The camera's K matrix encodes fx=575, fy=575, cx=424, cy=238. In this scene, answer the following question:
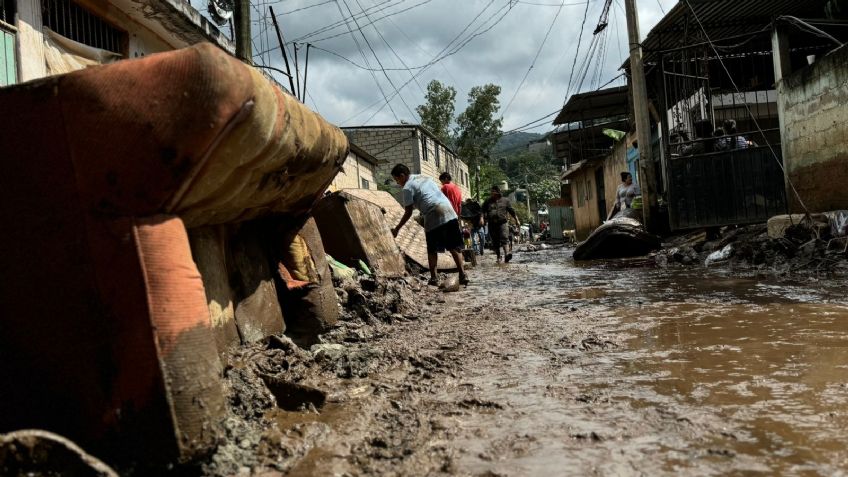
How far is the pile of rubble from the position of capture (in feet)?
19.1

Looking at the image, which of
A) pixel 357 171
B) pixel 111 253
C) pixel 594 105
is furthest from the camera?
pixel 357 171

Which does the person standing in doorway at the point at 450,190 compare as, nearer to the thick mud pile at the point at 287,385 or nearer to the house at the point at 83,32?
the house at the point at 83,32

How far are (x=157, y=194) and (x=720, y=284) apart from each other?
523cm

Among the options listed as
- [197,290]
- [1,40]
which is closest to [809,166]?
[197,290]

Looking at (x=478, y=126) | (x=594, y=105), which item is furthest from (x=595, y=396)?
(x=478, y=126)

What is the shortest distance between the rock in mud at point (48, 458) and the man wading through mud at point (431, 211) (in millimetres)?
5090

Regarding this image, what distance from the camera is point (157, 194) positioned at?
4.94 ft

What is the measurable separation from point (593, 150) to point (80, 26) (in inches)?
646

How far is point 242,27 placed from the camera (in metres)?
9.12

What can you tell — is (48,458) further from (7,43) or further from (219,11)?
(219,11)

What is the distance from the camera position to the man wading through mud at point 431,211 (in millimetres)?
6422

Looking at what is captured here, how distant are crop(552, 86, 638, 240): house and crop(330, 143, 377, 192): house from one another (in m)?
6.84

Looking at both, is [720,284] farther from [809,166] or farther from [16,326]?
[16,326]

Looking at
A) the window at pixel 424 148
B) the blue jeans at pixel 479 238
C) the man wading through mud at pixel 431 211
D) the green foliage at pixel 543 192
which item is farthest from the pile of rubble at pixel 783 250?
the green foliage at pixel 543 192
